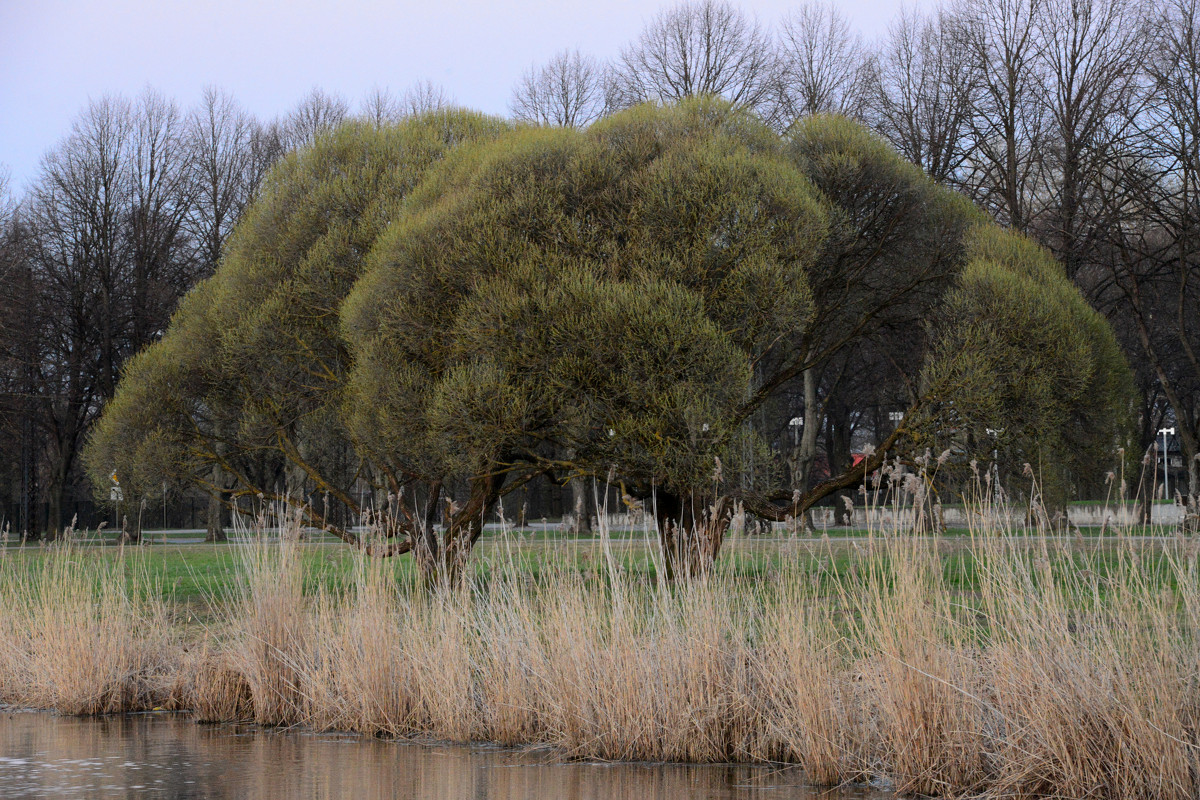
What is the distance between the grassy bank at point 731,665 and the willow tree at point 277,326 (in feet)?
25.3

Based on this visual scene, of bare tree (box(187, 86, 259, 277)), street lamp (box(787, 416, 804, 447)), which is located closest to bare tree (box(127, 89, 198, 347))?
bare tree (box(187, 86, 259, 277))

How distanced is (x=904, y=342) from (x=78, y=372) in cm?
2620

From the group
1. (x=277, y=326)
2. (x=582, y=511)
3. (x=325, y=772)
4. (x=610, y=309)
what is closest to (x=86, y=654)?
(x=325, y=772)

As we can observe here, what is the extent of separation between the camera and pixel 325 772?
289 inches

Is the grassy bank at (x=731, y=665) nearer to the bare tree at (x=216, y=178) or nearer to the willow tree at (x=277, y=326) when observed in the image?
the willow tree at (x=277, y=326)

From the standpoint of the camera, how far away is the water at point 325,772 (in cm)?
673

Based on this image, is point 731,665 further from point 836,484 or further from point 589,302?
point 836,484

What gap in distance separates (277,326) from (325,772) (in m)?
11.7

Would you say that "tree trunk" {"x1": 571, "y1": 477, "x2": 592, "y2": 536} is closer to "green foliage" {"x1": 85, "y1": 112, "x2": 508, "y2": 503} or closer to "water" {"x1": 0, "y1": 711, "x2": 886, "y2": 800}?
"green foliage" {"x1": 85, "y1": 112, "x2": 508, "y2": 503}

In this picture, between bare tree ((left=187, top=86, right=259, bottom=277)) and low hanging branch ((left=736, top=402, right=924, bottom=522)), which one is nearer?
low hanging branch ((left=736, top=402, right=924, bottom=522))

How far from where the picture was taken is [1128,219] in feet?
81.3

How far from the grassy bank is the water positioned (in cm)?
24

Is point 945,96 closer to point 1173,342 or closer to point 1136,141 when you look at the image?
point 1136,141

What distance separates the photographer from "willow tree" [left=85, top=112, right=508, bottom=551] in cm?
1812
